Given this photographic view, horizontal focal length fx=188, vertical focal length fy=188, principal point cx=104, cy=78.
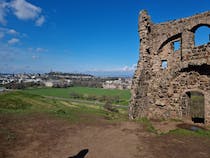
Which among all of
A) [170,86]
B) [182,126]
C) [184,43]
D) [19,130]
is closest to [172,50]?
[184,43]

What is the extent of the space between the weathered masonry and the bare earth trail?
3086mm

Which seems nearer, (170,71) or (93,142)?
(93,142)

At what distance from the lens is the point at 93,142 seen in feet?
27.4

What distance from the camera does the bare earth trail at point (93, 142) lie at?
7.00 m

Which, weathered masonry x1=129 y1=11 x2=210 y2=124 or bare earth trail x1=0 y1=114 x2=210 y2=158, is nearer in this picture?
bare earth trail x1=0 y1=114 x2=210 y2=158

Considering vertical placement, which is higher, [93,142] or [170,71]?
[170,71]

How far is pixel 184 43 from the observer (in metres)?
12.4

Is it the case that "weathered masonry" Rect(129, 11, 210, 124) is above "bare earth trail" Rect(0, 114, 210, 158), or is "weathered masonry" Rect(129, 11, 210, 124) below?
above

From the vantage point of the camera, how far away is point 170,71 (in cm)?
1305

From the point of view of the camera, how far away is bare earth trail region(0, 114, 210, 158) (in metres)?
7.00

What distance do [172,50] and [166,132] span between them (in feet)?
20.0

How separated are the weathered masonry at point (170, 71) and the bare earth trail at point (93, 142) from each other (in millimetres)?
3086

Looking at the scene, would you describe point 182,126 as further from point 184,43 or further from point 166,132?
point 184,43

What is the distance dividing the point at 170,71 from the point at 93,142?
765 cm
